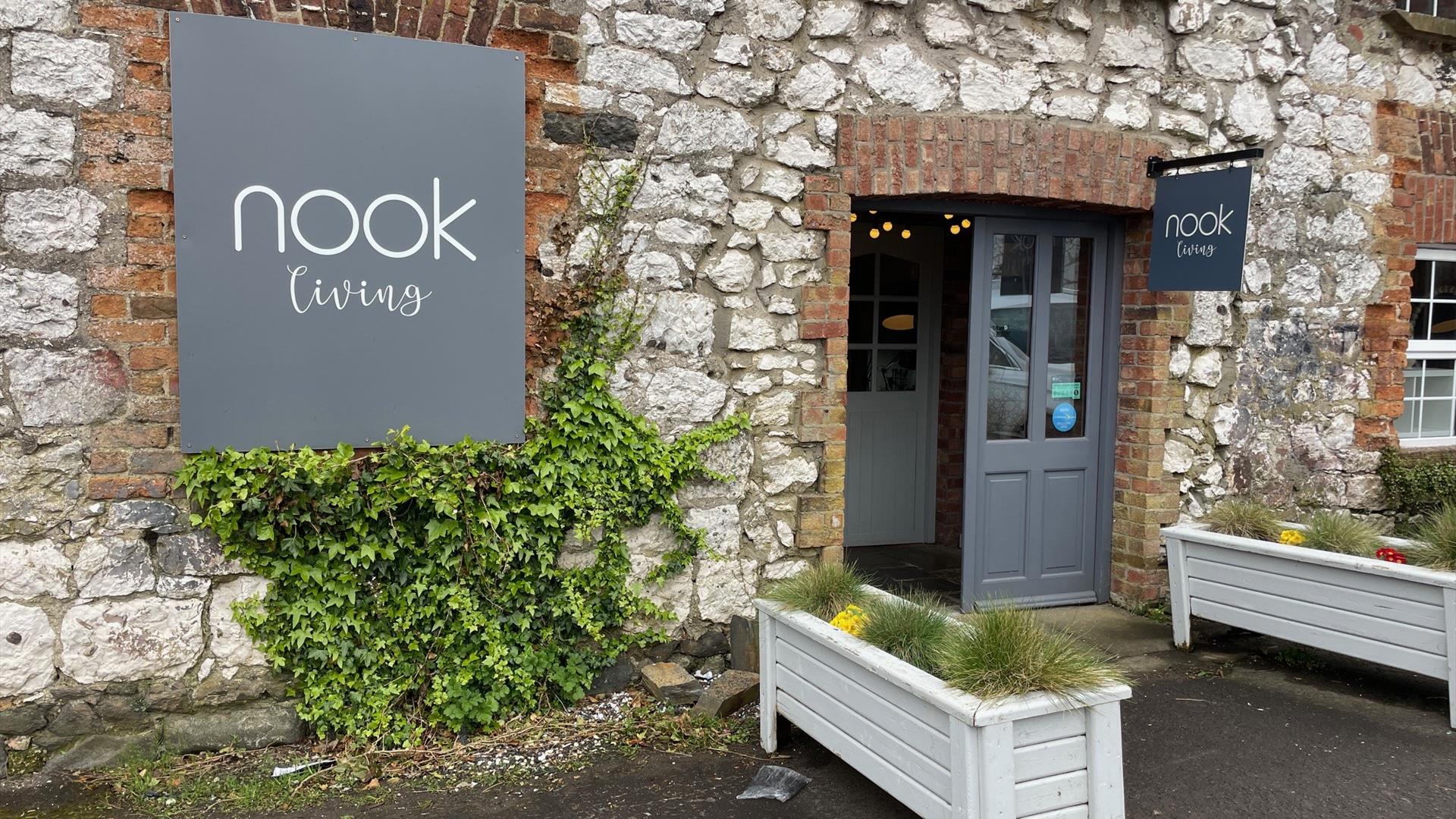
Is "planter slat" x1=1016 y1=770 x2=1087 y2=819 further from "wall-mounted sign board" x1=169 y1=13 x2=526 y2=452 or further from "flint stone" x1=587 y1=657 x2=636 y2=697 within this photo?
"wall-mounted sign board" x1=169 y1=13 x2=526 y2=452

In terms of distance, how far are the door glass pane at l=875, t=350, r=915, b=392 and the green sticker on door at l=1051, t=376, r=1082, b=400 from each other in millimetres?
1737

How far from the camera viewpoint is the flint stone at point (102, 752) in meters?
3.64

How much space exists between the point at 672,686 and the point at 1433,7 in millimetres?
6167

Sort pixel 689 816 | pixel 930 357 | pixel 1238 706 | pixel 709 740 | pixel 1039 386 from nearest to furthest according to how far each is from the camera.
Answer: pixel 689 816, pixel 709 740, pixel 1238 706, pixel 1039 386, pixel 930 357

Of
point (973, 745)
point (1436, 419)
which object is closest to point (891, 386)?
point (1436, 419)

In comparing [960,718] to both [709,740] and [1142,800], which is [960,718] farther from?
[709,740]

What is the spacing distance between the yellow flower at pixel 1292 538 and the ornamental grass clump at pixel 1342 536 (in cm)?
2

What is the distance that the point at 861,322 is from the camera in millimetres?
7062

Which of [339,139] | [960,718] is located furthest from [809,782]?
[339,139]

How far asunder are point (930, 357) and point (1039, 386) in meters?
1.82

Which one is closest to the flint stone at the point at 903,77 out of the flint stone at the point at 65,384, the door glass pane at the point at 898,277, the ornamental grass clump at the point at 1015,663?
the door glass pane at the point at 898,277

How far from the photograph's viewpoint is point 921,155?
471 centimetres

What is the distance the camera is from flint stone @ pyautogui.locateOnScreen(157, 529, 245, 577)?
3.73 meters

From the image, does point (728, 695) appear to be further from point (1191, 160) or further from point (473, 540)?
point (1191, 160)
